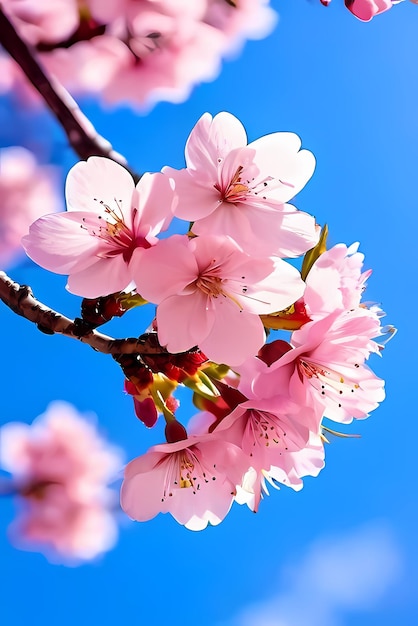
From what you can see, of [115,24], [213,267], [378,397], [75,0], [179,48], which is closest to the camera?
[213,267]

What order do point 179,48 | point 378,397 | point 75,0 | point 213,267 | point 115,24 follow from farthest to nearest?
point 179,48, point 115,24, point 75,0, point 378,397, point 213,267

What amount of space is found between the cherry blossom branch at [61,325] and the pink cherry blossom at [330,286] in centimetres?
17

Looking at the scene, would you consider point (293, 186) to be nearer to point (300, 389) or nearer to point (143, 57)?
point (300, 389)

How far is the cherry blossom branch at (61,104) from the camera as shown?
1.27m

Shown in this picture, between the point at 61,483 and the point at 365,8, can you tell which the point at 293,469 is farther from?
the point at 61,483

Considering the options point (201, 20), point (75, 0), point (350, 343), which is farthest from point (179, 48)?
point (350, 343)

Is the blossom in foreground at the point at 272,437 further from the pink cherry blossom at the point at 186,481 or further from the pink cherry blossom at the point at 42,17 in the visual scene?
the pink cherry blossom at the point at 42,17

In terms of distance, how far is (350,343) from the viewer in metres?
0.65

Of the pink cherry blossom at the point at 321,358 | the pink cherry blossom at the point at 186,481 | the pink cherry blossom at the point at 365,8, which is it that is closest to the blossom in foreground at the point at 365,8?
the pink cherry blossom at the point at 365,8

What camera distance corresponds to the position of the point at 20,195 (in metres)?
1.69

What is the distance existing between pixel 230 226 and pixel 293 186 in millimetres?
101

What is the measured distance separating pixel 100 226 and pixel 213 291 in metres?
0.13

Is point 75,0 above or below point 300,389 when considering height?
above

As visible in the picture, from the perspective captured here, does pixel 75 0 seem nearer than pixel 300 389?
No
